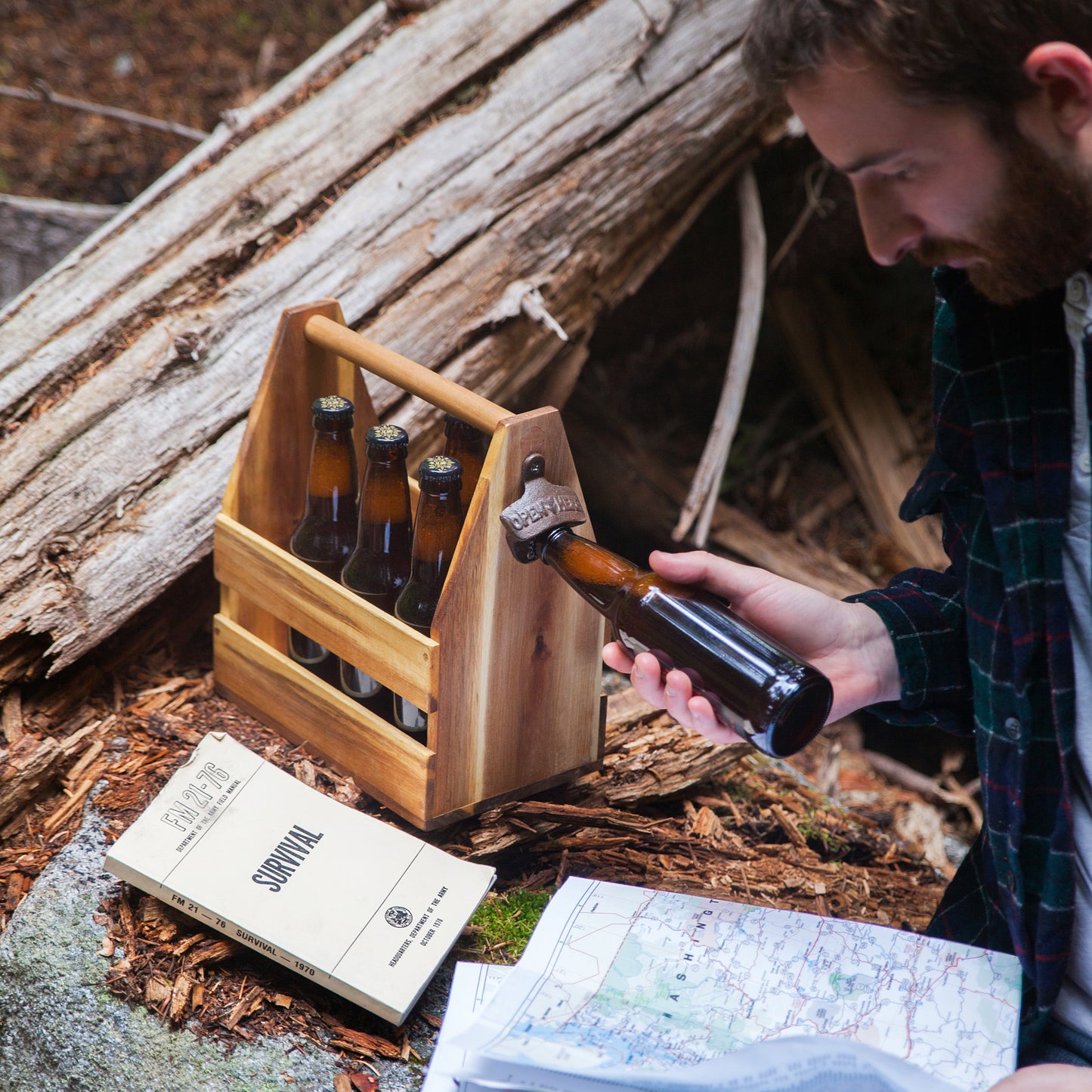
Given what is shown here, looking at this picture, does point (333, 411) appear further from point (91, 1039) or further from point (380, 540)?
point (91, 1039)

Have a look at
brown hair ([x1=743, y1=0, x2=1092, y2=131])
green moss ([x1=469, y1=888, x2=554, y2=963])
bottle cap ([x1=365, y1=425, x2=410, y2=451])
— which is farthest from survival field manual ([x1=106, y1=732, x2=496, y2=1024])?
brown hair ([x1=743, y1=0, x2=1092, y2=131])

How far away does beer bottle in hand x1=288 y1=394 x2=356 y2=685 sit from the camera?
1.94 metres

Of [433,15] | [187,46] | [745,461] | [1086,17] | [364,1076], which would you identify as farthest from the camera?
[187,46]

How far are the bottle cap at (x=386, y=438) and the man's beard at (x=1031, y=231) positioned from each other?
91 centimetres

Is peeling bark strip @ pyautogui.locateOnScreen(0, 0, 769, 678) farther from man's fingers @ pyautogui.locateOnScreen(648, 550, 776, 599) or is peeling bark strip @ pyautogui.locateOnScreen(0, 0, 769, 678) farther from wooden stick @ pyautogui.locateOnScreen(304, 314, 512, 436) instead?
man's fingers @ pyautogui.locateOnScreen(648, 550, 776, 599)

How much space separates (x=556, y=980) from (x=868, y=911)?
34.5 inches

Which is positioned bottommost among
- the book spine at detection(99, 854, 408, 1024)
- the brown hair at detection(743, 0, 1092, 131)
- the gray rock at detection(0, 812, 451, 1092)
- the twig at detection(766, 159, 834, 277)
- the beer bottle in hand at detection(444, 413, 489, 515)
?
the gray rock at detection(0, 812, 451, 1092)

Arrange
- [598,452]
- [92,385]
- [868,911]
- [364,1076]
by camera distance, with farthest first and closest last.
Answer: [598,452]
[92,385]
[868,911]
[364,1076]

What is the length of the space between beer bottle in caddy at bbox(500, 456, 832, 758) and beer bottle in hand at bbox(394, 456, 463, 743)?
13cm

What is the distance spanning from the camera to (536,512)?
5.49ft

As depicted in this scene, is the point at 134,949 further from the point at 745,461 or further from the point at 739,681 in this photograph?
the point at 745,461

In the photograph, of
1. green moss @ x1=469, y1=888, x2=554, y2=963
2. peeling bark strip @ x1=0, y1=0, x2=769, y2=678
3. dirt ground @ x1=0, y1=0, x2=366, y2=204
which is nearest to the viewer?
green moss @ x1=469, y1=888, x2=554, y2=963

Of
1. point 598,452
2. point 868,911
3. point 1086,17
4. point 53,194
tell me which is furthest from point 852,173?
point 53,194

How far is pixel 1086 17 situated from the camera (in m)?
1.21
